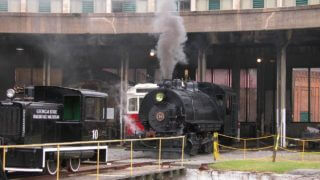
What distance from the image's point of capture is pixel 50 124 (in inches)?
618

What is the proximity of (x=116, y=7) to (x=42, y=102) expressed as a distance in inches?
788

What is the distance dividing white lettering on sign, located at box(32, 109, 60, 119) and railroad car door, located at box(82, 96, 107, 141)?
32.9 inches

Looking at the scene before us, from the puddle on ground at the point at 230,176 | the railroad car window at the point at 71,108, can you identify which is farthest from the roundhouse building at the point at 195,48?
the railroad car window at the point at 71,108

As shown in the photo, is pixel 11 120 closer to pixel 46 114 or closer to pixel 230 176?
pixel 46 114

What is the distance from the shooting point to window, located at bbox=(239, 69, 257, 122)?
40.1 meters

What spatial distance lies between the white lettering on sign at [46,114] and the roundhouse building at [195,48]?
13861mm

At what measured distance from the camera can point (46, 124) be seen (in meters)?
15.6

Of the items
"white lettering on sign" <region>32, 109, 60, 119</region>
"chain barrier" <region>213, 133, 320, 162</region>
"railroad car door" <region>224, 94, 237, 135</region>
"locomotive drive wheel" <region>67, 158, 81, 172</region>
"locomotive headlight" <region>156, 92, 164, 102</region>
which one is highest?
"locomotive headlight" <region>156, 92, 164, 102</region>

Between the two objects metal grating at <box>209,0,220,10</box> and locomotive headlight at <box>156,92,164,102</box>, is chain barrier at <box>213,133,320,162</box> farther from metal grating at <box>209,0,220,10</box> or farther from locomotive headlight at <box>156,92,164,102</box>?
metal grating at <box>209,0,220,10</box>

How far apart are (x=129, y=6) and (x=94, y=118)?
19221 millimetres

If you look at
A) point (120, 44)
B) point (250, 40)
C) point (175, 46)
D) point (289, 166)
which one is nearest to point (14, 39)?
point (120, 44)

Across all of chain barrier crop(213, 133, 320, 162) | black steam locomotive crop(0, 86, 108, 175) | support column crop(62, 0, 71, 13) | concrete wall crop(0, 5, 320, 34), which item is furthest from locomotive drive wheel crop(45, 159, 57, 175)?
support column crop(62, 0, 71, 13)

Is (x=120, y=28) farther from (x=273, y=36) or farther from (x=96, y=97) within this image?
(x=96, y=97)

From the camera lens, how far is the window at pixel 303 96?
38.1 meters
